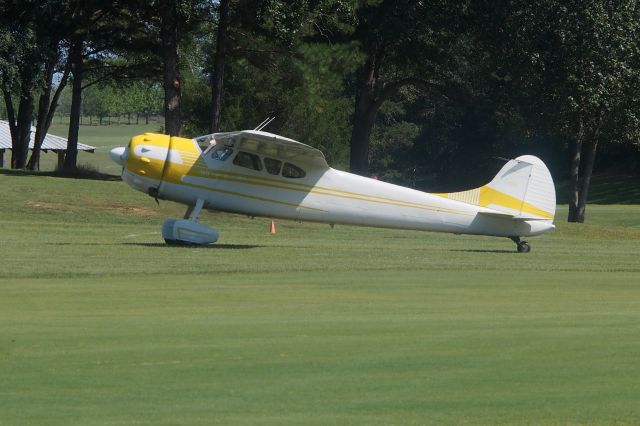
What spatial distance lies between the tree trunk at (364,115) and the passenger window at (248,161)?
26421 millimetres

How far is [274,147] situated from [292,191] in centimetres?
107

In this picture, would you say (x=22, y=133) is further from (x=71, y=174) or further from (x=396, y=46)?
(x=396, y=46)

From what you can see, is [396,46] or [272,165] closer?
[272,165]

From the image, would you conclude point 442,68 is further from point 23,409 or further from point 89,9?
point 23,409

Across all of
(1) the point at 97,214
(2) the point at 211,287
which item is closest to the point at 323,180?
(2) the point at 211,287

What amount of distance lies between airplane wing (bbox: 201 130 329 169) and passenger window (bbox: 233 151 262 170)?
0.12m

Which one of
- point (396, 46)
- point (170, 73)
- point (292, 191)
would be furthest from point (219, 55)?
point (292, 191)

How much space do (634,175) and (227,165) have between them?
234 feet

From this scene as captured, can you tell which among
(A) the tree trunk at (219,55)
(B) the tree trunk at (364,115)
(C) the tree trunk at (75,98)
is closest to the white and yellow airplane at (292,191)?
(A) the tree trunk at (219,55)

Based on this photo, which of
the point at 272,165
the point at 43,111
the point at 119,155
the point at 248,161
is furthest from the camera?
the point at 43,111

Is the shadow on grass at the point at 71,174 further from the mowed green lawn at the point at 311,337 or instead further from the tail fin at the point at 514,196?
Answer: the tail fin at the point at 514,196

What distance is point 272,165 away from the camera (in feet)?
84.2

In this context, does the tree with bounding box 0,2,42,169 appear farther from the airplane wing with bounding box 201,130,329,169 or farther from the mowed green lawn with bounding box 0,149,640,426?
the airplane wing with bounding box 201,130,329,169

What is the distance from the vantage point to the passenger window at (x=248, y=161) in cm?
2538
